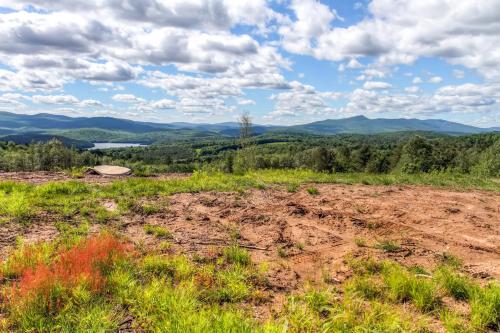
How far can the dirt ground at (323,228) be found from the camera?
6.58 m

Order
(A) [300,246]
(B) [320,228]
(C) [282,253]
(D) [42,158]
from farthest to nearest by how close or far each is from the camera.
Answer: (D) [42,158]
(B) [320,228]
(A) [300,246]
(C) [282,253]

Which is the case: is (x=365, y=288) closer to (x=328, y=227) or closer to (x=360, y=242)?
(x=360, y=242)

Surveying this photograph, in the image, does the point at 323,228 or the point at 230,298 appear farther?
the point at 323,228

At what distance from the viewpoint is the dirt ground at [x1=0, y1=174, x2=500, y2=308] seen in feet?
21.6

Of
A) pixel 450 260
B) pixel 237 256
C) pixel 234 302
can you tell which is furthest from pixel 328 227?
pixel 234 302

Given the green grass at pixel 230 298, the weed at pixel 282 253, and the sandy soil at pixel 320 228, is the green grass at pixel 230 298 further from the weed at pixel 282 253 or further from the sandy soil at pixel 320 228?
the sandy soil at pixel 320 228

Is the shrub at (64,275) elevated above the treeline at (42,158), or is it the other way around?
the shrub at (64,275)

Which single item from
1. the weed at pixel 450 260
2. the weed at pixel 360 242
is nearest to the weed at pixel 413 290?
the weed at pixel 450 260

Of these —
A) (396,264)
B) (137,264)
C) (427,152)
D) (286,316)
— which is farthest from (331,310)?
(427,152)

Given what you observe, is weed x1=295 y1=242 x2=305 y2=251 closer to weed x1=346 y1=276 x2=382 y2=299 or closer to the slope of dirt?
the slope of dirt

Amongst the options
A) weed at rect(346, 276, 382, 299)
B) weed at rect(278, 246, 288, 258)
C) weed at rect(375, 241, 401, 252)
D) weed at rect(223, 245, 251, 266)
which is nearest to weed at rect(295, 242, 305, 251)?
weed at rect(278, 246, 288, 258)

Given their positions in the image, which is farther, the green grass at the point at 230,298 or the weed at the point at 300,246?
the weed at the point at 300,246

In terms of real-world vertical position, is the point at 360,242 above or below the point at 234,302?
above

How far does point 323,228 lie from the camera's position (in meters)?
8.67
